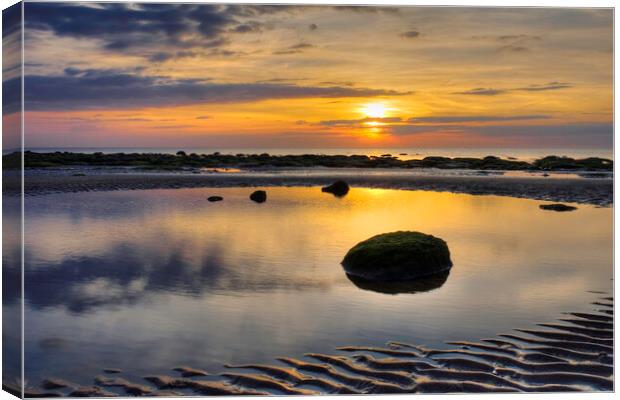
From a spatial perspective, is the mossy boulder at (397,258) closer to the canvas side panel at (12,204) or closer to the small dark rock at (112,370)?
the small dark rock at (112,370)

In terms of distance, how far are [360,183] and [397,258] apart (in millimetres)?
Answer: 20799

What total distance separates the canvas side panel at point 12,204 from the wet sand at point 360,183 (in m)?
18.7

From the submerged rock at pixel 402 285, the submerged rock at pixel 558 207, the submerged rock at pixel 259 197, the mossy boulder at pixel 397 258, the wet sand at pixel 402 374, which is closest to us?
the wet sand at pixel 402 374

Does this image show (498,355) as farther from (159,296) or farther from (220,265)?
(220,265)

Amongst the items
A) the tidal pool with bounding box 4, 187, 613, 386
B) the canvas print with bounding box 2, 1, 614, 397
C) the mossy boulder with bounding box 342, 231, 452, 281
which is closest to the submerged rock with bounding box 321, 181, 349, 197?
the tidal pool with bounding box 4, 187, 613, 386

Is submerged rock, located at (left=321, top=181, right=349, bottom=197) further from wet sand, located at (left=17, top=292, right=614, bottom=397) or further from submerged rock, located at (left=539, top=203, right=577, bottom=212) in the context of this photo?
wet sand, located at (left=17, top=292, right=614, bottom=397)

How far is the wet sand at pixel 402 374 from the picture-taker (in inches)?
296

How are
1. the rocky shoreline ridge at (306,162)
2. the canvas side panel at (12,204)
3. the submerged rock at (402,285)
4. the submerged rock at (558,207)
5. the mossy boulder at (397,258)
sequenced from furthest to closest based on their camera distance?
the rocky shoreline ridge at (306,162)
the submerged rock at (558,207)
the mossy boulder at (397,258)
the submerged rock at (402,285)
the canvas side panel at (12,204)

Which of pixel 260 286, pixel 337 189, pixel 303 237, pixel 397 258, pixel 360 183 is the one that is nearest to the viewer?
pixel 260 286

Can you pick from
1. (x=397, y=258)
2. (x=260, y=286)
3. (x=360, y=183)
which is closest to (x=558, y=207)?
(x=397, y=258)

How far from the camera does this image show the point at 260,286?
439 inches

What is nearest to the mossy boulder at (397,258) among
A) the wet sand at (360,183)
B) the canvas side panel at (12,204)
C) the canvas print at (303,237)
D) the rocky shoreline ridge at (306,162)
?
the canvas print at (303,237)

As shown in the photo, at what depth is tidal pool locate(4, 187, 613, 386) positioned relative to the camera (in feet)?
27.8

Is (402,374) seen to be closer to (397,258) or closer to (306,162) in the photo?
(397,258)
